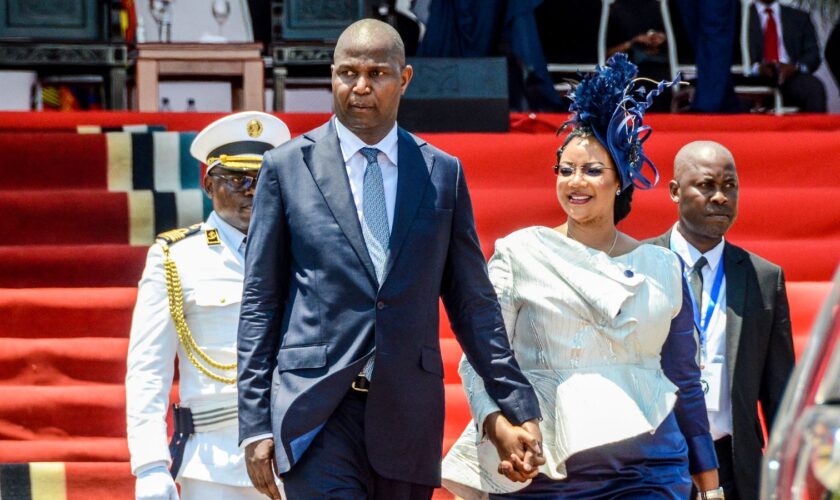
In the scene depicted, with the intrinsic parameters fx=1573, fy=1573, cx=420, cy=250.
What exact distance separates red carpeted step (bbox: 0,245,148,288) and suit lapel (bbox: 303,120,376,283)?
11.6 ft

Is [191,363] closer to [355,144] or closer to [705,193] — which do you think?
[355,144]

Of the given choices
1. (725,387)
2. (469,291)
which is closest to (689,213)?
(725,387)

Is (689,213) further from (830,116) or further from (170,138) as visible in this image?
(830,116)

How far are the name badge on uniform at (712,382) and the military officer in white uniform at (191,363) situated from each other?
1.45 meters

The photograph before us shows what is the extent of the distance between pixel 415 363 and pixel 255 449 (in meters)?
0.38

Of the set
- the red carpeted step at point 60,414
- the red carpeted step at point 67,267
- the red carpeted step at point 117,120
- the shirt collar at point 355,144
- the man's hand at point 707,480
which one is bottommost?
the red carpeted step at point 60,414

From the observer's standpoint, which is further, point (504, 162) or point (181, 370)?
point (504, 162)

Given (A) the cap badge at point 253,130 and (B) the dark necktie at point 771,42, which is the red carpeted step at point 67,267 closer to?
(A) the cap badge at point 253,130

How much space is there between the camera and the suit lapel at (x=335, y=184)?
3330 millimetres

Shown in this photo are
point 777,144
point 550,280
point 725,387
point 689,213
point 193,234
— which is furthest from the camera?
point 777,144

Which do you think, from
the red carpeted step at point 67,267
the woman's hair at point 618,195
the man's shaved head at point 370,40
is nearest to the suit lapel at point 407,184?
the man's shaved head at point 370,40

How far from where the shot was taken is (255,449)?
3271 millimetres

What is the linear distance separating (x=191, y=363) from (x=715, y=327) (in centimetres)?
167

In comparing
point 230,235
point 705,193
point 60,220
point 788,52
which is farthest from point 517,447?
point 788,52
